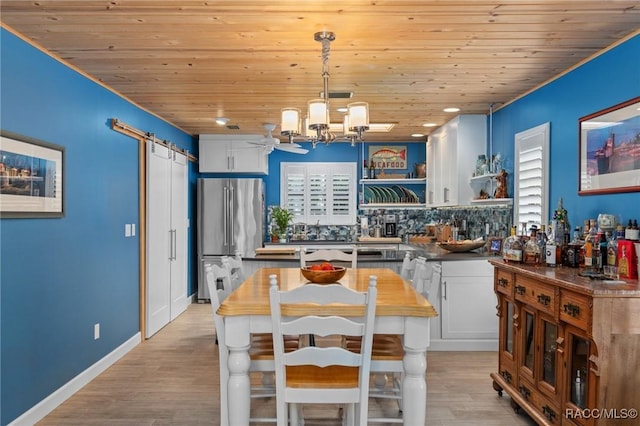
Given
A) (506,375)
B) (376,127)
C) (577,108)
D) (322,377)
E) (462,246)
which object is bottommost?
(506,375)

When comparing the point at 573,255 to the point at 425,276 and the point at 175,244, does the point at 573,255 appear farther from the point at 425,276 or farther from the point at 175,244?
the point at 175,244

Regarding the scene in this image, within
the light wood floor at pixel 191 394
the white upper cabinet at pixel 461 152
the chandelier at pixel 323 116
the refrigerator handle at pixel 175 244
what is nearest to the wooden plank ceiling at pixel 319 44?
the chandelier at pixel 323 116

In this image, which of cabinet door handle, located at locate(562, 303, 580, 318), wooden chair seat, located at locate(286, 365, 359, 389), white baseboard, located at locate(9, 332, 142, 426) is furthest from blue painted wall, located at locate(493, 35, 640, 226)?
white baseboard, located at locate(9, 332, 142, 426)

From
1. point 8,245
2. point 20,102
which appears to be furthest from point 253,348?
point 20,102

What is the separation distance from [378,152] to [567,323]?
17.3ft

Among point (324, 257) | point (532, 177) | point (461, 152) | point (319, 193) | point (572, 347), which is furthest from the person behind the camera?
point (319, 193)

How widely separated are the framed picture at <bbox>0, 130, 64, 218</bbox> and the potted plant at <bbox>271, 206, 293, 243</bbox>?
3721 mm

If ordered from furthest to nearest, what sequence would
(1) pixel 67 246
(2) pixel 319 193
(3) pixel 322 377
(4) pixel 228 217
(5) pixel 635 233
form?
(2) pixel 319 193
(4) pixel 228 217
(1) pixel 67 246
(5) pixel 635 233
(3) pixel 322 377

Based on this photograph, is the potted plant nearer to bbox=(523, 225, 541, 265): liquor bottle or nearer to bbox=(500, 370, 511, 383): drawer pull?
bbox=(500, 370, 511, 383): drawer pull

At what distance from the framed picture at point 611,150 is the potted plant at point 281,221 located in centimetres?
413

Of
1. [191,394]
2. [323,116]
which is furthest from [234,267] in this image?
[323,116]

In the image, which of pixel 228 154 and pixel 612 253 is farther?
pixel 228 154

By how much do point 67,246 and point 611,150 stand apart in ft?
12.3

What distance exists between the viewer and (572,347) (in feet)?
7.87
